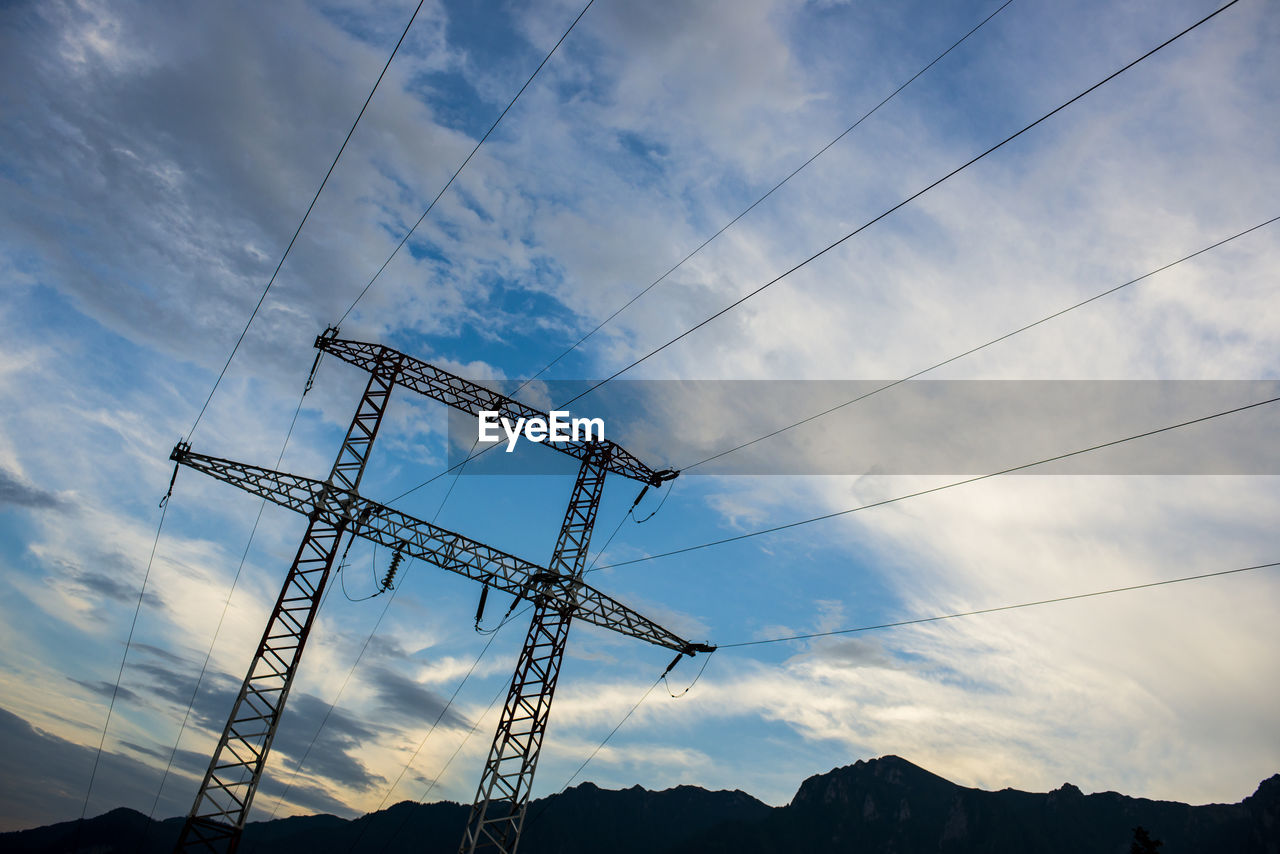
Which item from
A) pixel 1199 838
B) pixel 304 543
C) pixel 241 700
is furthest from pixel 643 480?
pixel 1199 838

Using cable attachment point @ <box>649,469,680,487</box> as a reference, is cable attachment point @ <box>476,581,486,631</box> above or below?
below

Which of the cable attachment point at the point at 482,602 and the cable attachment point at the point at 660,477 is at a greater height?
the cable attachment point at the point at 660,477

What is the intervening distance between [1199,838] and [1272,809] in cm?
2431

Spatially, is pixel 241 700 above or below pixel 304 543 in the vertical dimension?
below

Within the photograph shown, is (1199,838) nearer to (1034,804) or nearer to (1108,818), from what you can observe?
(1108,818)

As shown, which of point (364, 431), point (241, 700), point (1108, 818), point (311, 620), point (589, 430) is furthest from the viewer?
point (1108, 818)

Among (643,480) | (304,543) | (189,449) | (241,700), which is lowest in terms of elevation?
(241,700)

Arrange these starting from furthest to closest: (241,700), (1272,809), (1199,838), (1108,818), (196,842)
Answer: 1. (1108,818)
2. (1199,838)
3. (1272,809)
4. (241,700)
5. (196,842)

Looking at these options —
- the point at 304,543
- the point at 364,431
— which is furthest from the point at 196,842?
the point at 364,431

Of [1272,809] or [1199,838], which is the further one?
[1199,838]

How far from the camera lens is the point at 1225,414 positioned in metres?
13.4

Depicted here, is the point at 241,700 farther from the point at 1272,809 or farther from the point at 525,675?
the point at 1272,809

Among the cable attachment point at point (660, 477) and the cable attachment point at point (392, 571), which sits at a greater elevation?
the cable attachment point at point (660, 477)

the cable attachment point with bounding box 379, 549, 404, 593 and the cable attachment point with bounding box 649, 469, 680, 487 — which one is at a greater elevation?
the cable attachment point with bounding box 649, 469, 680, 487
